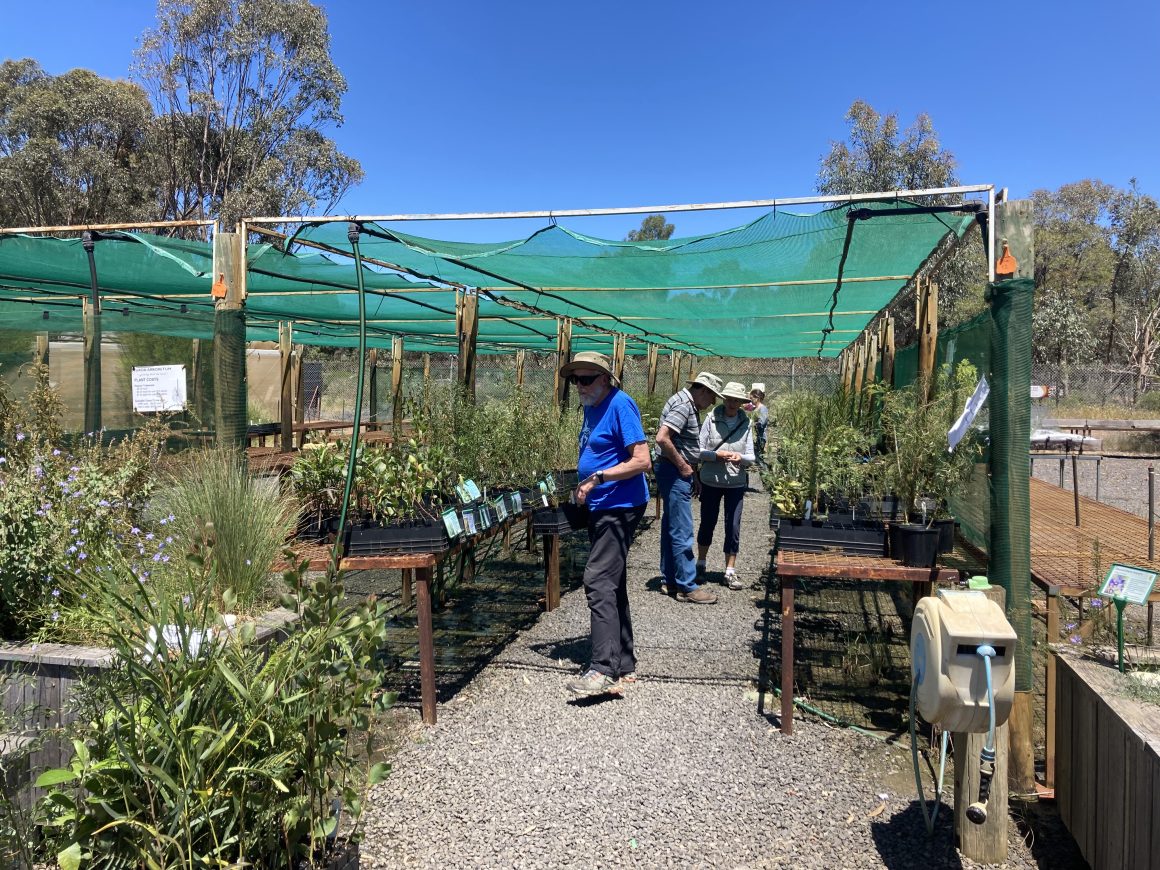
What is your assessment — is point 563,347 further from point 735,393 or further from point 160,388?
point 160,388

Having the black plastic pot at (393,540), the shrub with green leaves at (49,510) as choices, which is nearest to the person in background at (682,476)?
the black plastic pot at (393,540)

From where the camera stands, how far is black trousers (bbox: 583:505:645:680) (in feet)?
11.8

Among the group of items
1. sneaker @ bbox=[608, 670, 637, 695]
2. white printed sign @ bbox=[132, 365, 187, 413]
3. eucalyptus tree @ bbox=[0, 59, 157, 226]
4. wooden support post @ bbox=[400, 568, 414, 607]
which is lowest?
sneaker @ bbox=[608, 670, 637, 695]

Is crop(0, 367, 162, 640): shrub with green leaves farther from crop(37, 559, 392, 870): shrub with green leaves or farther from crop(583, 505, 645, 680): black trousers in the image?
crop(583, 505, 645, 680): black trousers

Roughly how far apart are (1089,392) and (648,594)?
2274 centimetres

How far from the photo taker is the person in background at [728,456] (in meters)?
5.44

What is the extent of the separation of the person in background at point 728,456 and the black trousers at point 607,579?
1889mm

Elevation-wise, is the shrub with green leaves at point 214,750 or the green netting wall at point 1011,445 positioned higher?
the green netting wall at point 1011,445

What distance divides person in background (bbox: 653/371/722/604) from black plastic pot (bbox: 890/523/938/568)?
5.94 feet

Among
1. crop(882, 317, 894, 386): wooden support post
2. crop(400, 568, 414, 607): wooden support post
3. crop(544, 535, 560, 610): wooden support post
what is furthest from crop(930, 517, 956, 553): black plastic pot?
crop(882, 317, 894, 386): wooden support post

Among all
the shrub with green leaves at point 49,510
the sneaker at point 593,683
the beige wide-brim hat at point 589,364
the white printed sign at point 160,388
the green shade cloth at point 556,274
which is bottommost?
the sneaker at point 593,683

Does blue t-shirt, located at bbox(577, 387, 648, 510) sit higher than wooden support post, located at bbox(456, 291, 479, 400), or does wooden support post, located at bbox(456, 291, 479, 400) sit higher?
wooden support post, located at bbox(456, 291, 479, 400)

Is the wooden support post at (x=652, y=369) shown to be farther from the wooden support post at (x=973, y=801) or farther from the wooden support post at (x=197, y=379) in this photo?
the wooden support post at (x=973, y=801)

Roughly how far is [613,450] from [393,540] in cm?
113
